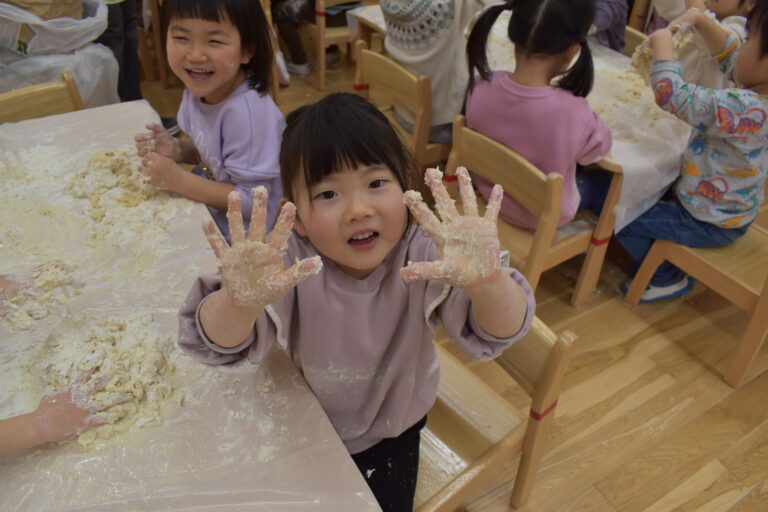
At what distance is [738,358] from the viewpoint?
1.79m

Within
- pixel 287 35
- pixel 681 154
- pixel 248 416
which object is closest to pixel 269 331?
pixel 248 416

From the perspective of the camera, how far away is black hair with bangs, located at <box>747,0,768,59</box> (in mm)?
1510

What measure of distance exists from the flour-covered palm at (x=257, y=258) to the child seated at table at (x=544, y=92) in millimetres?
1174

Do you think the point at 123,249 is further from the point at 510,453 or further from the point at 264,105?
the point at 510,453

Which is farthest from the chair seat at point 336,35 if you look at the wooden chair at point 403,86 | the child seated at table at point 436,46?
the wooden chair at point 403,86

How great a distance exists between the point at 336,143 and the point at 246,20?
0.73 metres

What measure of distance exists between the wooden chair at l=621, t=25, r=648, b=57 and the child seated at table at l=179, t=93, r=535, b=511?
186 cm

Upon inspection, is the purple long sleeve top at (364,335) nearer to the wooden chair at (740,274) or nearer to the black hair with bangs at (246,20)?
the black hair with bangs at (246,20)

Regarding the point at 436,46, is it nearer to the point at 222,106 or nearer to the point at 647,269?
the point at 222,106

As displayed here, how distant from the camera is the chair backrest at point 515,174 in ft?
4.61

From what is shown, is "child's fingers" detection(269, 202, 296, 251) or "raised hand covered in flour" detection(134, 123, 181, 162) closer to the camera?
"child's fingers" detection(269, 202, 296, 251)

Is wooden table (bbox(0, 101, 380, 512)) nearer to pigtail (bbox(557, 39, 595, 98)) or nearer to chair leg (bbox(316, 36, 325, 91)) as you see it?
pigtail (bbox(557, 39, 595, 98))

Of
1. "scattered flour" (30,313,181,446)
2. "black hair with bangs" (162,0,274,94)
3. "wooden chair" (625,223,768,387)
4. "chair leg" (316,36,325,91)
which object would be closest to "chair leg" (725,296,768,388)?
"wooden chair" (625,223,768,387)

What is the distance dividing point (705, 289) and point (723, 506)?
952 millimetres
